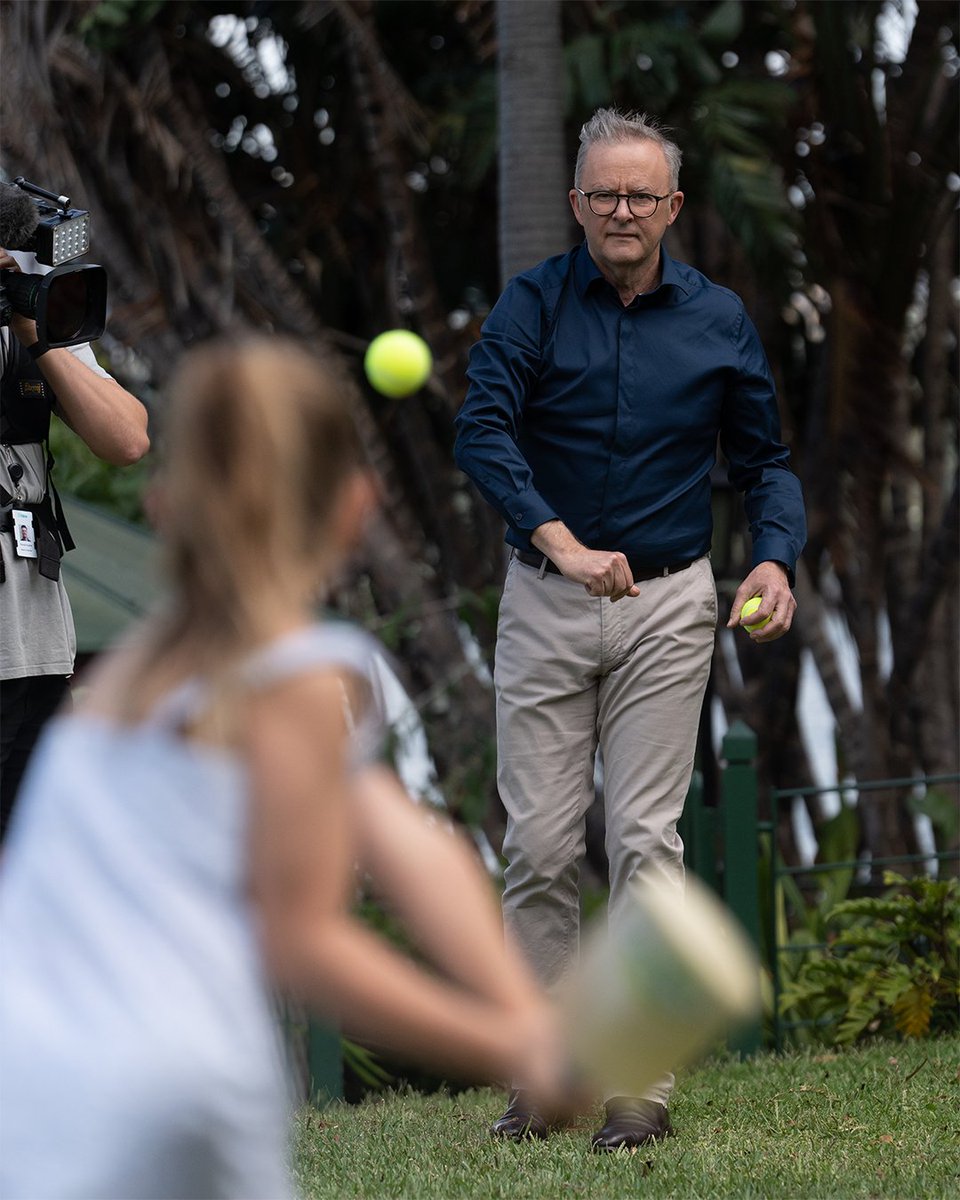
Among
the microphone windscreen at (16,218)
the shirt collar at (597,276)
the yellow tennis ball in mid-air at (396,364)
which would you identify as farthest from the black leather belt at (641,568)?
the yellow tennis ball in mid-air at (396,364)

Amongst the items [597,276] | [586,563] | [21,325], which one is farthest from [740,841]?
[21,325]

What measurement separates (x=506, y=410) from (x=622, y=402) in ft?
0.89

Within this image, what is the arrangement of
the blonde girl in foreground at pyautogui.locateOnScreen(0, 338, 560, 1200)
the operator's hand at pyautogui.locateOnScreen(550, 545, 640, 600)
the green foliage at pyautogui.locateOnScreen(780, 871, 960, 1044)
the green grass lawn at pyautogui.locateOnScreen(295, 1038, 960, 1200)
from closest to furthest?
the blonde girl in foreground at pyautogui.locateOnScreen(0, 338, 560, 1200) → the green grass lawn at pyautogui.locateOnScreen(295, 1038, 960, 1200) → the operator's hand at pyautogui.locateOnScreen(550, 545, 640, 600) → the green foliage at pyautogui.locateOnScreen(780, 871, 960, 1044)

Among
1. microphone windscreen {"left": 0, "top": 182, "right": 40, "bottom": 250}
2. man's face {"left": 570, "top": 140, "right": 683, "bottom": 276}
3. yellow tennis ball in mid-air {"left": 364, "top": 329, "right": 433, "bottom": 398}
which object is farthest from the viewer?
yellow tennis ball in mid-air {"left": 364, "top": 329, "right": 433, "bottom": 398}

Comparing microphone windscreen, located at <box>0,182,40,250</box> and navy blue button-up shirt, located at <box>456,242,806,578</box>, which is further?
navy blue button-up shirt, located at <box>456,242,806,578</box>

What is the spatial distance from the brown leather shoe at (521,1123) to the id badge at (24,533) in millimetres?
1711

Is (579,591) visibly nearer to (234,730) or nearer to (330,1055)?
(330,1055)

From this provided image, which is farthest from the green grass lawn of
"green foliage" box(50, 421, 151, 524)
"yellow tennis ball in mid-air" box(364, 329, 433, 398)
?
"green foliage" box(50, 421, 151, 524)

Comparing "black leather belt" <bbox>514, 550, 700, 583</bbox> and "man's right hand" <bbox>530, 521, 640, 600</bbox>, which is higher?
"man's right hand" <bbox>530, 521, 640, 600</bbox>

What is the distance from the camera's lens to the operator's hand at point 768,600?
151 inches

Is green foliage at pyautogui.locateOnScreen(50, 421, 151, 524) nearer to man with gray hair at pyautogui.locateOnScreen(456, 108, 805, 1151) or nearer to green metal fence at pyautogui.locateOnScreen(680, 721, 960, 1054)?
green metal fence at pyautogui.locateOnScreen(680, 721, 960, 1054)

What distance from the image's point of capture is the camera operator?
3188 millimetres

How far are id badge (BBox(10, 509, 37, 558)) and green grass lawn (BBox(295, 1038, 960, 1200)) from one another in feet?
4.70

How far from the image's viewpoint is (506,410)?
404 cm
